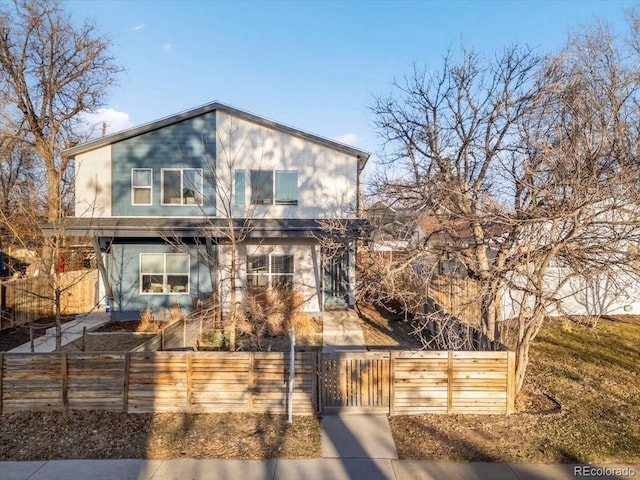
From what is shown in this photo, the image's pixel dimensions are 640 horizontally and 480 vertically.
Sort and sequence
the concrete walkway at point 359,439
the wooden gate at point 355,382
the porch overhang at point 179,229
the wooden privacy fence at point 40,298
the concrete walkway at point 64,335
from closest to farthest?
the concrete walkway at point 359,439
the wooden gate at point 355,382
the concrete walkway at point 64,335
the porch overhang at point 179,229
the wooden privacy fence at point 40,298

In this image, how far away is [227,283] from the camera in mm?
13797

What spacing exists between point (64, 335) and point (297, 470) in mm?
9894

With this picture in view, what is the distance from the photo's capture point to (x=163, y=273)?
534 inches

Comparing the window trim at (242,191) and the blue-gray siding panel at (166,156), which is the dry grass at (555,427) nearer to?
the window trim at (242,191)

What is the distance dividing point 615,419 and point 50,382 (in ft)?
28.9

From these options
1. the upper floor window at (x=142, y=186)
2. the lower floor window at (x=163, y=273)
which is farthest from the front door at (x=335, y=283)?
the upper floor window at (x=142, y=186)

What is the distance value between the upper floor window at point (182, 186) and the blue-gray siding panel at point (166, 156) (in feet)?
0.48

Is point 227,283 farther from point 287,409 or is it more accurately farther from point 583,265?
point 583,265

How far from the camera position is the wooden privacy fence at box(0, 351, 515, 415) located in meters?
6.30

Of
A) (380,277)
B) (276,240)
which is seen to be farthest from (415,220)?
(276,240)

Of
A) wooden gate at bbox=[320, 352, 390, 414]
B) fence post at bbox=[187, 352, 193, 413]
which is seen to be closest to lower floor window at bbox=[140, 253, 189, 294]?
fence post at bbox=[187, 352, 193, 413]

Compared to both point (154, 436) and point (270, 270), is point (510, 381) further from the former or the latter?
point (270, 270)

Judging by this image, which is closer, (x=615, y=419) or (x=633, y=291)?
(x=615, y=419)

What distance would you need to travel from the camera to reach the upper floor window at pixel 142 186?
13.7 m
